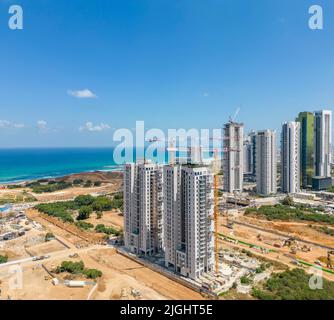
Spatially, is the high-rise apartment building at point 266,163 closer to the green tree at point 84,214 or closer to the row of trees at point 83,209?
the row of trees at point 83,209

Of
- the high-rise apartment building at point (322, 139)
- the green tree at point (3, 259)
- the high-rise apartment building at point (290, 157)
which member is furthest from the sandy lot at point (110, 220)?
the high-rise apartment building at point (322, 139)

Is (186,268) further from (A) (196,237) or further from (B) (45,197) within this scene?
(B) (45,197)

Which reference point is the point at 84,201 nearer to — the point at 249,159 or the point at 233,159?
the point at 233,159

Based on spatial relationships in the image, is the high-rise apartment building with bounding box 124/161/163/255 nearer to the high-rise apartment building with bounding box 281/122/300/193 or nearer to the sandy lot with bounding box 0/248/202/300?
the sandy lot with bounding box 0/248/202/300

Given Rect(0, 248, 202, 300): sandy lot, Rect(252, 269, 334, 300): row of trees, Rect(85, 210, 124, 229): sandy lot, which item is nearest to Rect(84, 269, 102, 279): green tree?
Rect(0, 248, 202, 300): sandy lot

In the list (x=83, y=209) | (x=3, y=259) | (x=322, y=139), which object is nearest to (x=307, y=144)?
(x=322, y=139)
